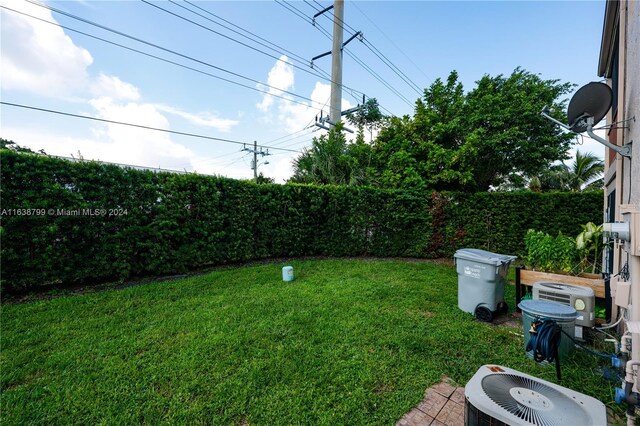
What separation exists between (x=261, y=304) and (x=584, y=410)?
10.9 ft

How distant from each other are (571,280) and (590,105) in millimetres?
2125

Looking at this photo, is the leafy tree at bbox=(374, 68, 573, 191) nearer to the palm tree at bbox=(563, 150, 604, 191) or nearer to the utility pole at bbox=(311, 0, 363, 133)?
the utility pole at bbox=(311, 0, 363, 133)

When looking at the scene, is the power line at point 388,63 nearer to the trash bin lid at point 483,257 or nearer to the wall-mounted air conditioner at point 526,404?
the trash bin lid at point 483,257

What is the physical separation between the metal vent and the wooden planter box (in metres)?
0.56

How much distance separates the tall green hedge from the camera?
363 cm

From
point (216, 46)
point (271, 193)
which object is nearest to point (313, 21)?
point (216, 46)

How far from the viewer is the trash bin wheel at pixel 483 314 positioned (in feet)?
10.6

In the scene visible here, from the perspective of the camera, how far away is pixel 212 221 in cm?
548

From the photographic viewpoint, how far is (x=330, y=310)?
137 inches

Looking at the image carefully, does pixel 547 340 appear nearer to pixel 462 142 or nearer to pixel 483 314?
pixel 483 314

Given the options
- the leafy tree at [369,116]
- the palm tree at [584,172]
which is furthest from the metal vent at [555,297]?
the palm tree at [584,172]

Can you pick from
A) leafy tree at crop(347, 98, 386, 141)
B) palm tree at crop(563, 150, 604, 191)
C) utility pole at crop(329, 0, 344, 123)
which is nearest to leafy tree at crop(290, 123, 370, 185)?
utility pole at crop(329, 0, 344, 123)

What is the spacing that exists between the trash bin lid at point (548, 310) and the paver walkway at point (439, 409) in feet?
3.29

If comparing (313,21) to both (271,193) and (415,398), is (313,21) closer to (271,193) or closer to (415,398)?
(271,193)
